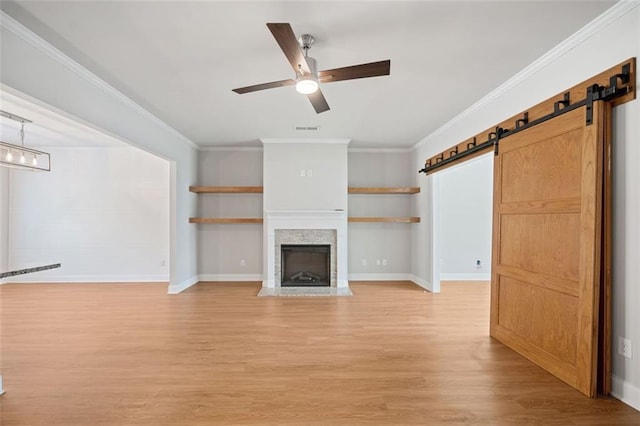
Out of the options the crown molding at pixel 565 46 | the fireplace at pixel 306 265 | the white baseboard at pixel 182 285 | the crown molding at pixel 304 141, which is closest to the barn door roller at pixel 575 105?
the crown molding at pixel 565 46

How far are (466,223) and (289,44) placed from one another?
570cm

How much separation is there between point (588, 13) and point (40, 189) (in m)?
8.50

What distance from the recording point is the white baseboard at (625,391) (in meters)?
2.03

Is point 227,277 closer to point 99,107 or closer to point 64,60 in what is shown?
point 99,107

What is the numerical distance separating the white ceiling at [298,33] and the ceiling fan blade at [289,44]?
0.31 meters

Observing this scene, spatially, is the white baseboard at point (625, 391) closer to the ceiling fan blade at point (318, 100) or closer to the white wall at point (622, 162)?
the white wall at point (622, 162)

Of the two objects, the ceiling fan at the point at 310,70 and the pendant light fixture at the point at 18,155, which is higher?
the ceiling fan at the point at 310,70

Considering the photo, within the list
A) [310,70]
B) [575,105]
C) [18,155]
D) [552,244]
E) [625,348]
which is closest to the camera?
[625,348]

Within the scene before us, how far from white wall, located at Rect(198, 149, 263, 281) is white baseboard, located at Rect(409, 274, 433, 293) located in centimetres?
316

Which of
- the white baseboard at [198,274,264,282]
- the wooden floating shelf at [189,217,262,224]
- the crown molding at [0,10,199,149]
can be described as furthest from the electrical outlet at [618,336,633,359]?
the white baseboard at [198,274,264,282]

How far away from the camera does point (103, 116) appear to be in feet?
10.9

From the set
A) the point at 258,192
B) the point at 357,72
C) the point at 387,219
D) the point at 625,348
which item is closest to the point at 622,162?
the point at 625,348

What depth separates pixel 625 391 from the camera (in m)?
2.10

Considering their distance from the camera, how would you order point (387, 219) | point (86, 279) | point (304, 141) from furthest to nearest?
point (86, 279), point (387, 219), point (304, 141)
